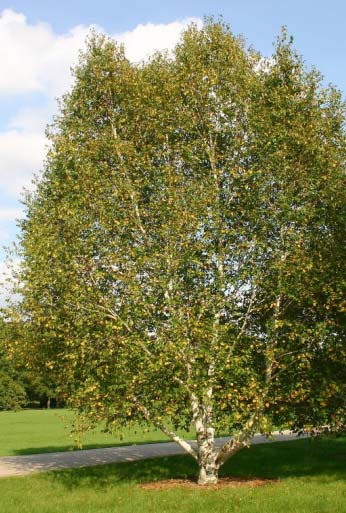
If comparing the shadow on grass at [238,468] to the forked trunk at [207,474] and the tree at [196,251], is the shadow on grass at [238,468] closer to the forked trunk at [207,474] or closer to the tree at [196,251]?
the forked trunk at [207,474]

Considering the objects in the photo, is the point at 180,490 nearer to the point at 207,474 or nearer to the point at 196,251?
the point at 207,474

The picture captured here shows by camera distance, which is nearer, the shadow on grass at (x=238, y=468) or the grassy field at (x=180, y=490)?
the grassy field at (x=180, y=490)

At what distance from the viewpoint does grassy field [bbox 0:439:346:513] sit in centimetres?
1595

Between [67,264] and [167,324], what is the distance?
13.0ft

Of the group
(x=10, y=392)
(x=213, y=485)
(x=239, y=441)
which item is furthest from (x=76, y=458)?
(x=10, y=392)

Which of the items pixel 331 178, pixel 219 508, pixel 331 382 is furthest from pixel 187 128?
pixel 219 508

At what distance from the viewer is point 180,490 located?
1847 centimetres

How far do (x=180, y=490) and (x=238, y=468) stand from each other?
5596mm

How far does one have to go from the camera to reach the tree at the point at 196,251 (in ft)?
59.6

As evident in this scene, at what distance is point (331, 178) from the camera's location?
19625 millimetres

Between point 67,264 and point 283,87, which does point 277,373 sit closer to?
point 67,264

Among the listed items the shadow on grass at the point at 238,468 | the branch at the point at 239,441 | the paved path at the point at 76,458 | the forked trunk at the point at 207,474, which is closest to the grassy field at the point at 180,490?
the shadow on grass at the point at 238,468

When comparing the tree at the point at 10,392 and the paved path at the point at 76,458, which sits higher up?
the tree at the point at 10,392

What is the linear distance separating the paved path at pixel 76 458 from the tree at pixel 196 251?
5892mm
